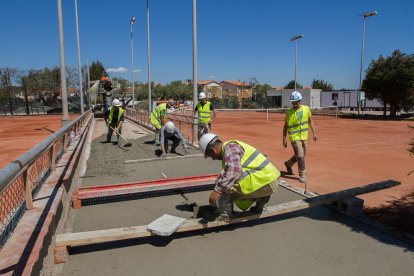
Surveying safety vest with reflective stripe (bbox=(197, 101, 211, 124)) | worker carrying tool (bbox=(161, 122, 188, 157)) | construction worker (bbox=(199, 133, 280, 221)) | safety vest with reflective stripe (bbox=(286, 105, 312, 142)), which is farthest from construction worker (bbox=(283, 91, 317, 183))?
safety vest with reflective stripe (bbox=(197, 101, 211, 124))

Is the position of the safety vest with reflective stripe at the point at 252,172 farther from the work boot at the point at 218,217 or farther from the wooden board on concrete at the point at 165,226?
the wooden board on concrete at the point at 165,226

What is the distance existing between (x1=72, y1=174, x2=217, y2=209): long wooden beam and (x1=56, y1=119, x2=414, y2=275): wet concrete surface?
215 millimetres

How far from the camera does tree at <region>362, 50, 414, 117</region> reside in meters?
30.0

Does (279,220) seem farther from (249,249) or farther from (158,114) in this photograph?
(158,114)

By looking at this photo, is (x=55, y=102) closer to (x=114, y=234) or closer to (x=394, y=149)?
(x=394, y=149)

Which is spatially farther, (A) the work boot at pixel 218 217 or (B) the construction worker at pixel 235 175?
(A) the work boot at pixel 218 217

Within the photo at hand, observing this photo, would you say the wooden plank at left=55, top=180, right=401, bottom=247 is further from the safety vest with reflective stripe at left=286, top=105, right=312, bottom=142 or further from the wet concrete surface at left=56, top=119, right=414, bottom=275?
the safety vest with reflective stripe at left=286, top=105, right=312, bottom=142

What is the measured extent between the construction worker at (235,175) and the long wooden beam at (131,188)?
5.15 feet

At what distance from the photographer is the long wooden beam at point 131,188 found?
5.14 meters

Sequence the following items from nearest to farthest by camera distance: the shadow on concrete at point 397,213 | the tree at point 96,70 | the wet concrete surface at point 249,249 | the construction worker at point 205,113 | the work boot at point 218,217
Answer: the wet concrete surface at point 249,249 < the work boot at point 218,217 < the shadow on concrete at point 397,213 < the construction worker at point 205,113 < the tree at point 96,70

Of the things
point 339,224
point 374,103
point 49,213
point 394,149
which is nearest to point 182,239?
point 49,213

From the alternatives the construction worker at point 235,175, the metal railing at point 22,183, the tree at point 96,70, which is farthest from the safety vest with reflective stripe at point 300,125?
the tree at point 96,70

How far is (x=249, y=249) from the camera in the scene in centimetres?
391

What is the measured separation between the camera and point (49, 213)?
359cm
